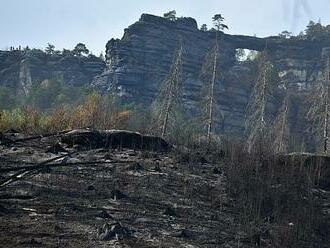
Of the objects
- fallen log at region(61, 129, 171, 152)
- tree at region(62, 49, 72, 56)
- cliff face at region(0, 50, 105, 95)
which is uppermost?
tree at region(62, 49, 72, 56)

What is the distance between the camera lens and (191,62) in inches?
3324

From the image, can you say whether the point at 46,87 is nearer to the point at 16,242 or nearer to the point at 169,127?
the point at 169,127

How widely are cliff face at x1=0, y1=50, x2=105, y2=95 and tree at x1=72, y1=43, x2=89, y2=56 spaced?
211cm

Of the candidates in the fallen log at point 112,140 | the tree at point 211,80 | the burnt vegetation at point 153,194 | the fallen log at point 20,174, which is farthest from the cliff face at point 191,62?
the fallen log at point 20,174

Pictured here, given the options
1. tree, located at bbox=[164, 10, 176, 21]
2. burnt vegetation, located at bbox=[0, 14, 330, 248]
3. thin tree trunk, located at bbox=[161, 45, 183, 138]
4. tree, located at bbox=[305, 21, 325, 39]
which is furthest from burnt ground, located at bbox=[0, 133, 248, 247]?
tree, located at bbox=[305, 21, 325, 39]

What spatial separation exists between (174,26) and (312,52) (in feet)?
88.5

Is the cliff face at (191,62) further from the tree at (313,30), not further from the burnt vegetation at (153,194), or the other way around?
the burnt vegetation at (153,194)

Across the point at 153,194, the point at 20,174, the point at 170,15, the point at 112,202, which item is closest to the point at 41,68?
the point at 170,15

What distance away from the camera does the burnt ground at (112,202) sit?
27.3ft

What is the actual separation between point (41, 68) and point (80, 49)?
349 inches

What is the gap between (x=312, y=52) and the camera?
307ft

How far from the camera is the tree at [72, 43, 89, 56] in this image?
92.4 metres

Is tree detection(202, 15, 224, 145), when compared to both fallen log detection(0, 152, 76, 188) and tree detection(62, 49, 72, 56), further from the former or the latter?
tree detection(62, 49, 72, 56)

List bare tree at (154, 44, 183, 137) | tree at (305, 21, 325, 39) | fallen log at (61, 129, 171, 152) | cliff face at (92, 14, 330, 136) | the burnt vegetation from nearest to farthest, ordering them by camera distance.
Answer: the burnt vegetation, fallen log at (61, 129, 171, 152), bare tree at (154, 44, 183, 137), cliff face at (92, 14, 330, 136), tree at (305, 21, 325, 39)
